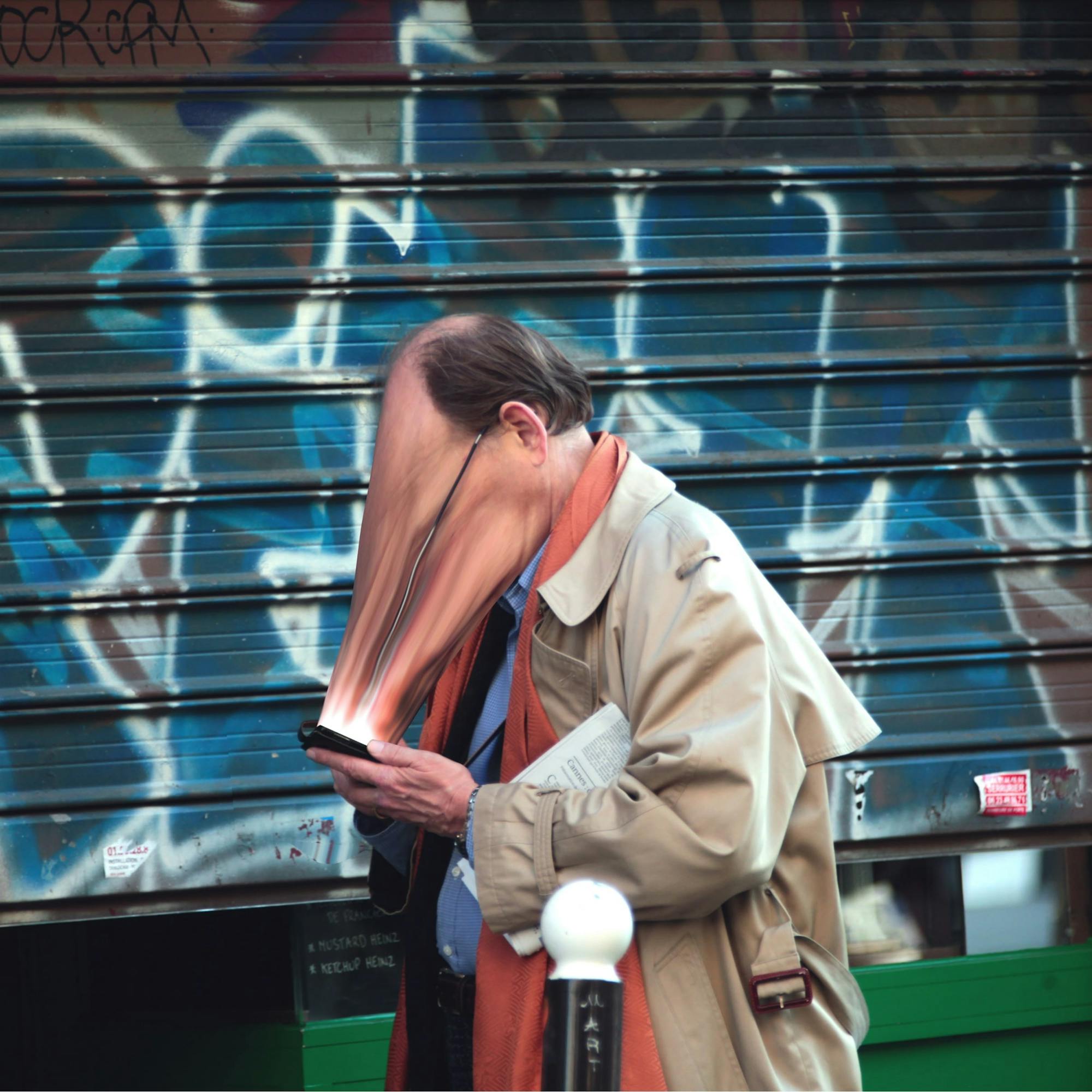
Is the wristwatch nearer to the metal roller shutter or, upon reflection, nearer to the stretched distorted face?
the stretched distorted face

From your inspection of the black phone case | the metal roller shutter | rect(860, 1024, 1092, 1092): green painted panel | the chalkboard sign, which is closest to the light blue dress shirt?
the black phone case

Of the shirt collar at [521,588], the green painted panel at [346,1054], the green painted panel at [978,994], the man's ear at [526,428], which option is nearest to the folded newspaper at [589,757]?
the shirt collar at [521,588]

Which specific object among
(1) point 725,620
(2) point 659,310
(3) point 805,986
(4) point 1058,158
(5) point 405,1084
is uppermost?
(4) point 1058,158

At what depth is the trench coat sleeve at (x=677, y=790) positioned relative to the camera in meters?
1.69

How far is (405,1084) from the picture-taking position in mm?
2193

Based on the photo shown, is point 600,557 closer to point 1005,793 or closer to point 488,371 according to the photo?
point 488,371

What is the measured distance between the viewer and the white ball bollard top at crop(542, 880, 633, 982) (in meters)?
1.22

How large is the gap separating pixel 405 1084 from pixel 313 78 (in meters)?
2.62

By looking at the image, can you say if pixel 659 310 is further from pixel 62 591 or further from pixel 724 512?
pixel 62 591

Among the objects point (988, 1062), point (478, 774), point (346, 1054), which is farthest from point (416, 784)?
point (988, 1062)

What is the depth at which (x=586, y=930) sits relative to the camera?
1.22 metres

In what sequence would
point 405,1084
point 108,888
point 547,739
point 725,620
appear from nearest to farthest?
point 725,620 < point 547,739 < point 405,1084 < point 108,888

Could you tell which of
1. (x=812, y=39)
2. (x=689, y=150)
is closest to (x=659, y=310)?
(x=689, y=150)

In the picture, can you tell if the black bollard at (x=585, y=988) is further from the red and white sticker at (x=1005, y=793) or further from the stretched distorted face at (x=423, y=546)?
the red and white sticker at (x=1005, y=793)
